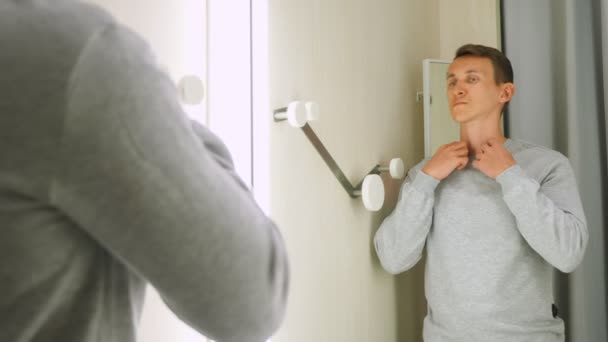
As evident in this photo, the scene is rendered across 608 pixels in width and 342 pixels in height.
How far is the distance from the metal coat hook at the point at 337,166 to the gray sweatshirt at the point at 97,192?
0.62m

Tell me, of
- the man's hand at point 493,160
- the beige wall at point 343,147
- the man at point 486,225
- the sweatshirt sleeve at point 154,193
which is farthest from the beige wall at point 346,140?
the sweatshirt sleeve at point 154,193

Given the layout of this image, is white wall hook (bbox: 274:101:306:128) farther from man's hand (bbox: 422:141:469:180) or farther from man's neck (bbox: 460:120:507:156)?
man's neck (bbox: 460:120:507:156)

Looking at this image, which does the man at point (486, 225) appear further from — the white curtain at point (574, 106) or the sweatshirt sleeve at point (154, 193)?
the sweatshirt sleeve at point (154, 193)

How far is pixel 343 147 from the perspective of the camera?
49.2 inches

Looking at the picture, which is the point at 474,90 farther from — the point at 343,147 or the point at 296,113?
the point at 296,113

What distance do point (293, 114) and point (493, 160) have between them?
0.54m

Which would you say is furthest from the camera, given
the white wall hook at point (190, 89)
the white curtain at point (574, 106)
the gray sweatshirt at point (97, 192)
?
the white curtain at point (574, 106)

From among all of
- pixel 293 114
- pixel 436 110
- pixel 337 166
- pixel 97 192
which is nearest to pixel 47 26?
pixel 97 192

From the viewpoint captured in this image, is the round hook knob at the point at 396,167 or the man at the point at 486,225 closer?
the man at the point at 486,225

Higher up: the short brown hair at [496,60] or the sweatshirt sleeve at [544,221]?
the short brown hair at [496,60]

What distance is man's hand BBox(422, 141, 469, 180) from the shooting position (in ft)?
4.25

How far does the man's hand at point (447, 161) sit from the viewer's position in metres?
1.29

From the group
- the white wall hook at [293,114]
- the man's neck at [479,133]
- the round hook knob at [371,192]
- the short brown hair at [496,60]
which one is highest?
the short brown hair at [496,60]

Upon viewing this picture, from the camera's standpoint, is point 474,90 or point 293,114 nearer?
point 293,114
